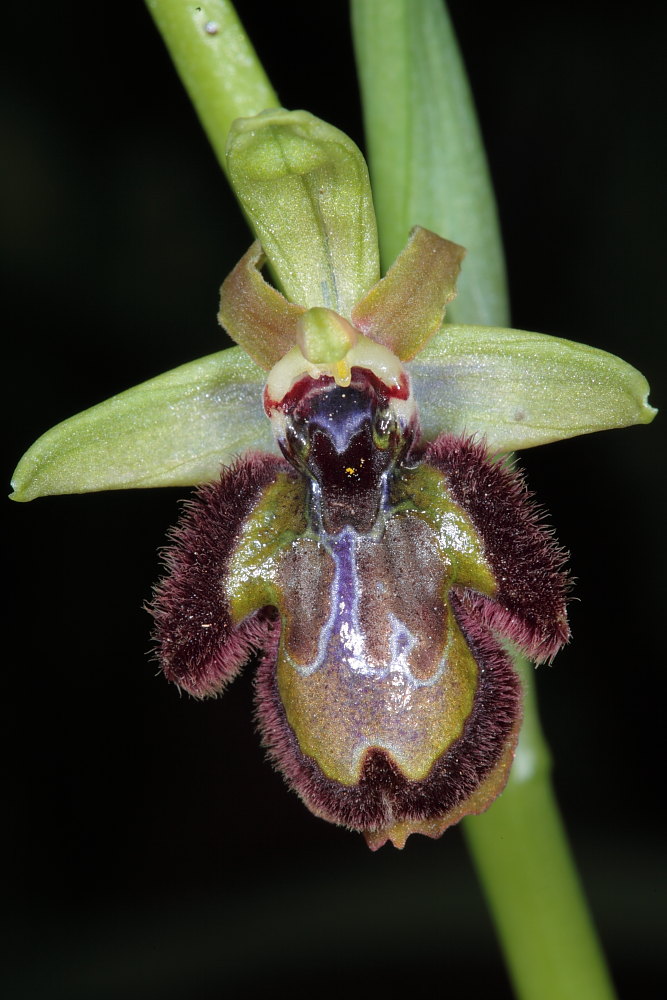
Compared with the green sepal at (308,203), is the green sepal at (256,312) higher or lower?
lower

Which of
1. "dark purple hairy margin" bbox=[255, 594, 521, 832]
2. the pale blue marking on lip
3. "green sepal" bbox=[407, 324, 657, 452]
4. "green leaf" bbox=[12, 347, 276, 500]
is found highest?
"green leaf" bbox=[12, 347, 276, 500]

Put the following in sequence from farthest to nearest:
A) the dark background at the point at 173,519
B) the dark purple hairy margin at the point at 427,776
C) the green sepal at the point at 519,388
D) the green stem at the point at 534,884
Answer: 1. the dark background at the point at 173,519
2. the green stem at the point at 534,884
3. the green sepal at the point at 519,388
4. the dark purple hairy margin at the point at 427,776

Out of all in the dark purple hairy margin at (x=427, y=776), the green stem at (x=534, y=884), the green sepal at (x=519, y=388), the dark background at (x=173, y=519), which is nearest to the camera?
the dark purple hairy margin at (x=427, y=776)

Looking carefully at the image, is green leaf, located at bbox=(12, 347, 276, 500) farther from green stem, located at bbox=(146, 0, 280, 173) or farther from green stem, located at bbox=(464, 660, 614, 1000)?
green stem, located at bbox=(464, 660, 614, 1000)

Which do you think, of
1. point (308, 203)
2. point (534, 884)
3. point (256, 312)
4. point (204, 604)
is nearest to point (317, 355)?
point (256, 312)

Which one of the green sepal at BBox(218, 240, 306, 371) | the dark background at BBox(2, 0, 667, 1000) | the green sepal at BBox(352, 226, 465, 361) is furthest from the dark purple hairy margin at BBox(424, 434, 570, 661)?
the dark background at BBox(2, 0, 667, 1000)

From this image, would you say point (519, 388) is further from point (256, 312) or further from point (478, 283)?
point (256, 312)

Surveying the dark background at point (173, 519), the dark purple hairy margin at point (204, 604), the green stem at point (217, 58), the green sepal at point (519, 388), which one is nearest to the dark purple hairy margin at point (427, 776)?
the dark purple hairy margin at point (204, 604)

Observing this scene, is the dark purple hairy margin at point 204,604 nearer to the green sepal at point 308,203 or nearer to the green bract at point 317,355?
the green bract at point 317,355
